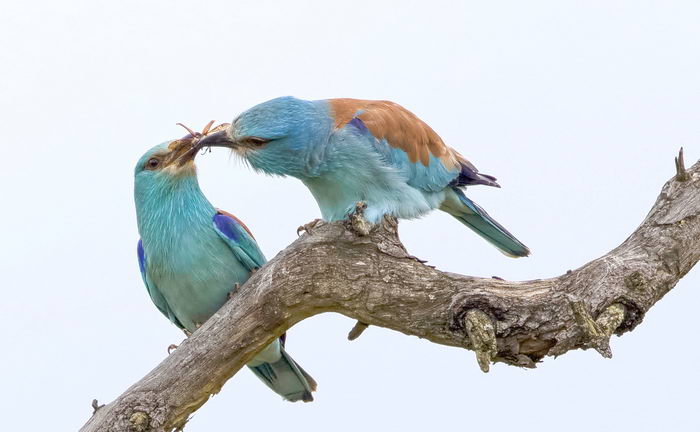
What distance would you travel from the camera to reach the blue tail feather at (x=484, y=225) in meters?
7.14

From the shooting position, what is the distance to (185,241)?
6.31 m

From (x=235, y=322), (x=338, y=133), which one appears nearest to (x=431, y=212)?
(x=338, y=133)

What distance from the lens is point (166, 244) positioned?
632 centimetres

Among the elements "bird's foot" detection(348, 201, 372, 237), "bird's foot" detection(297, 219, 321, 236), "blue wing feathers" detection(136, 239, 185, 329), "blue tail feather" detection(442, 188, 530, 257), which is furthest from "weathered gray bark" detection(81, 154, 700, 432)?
"blue tail feather" detection(442, 188, 530, 257)

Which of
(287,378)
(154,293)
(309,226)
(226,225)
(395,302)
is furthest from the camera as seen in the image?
(287,378)

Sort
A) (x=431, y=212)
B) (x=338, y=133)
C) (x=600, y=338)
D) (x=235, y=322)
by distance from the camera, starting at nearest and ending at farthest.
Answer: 1. (x=600, y=338)
2. (x=235, y=322)
3. (x=338, y=133)
4. (x=431, y=212)

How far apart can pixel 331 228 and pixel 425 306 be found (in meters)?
0.67

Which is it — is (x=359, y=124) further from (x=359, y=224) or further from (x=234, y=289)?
(x=234, y=289)

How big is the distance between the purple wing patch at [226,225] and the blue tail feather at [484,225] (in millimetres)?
1609

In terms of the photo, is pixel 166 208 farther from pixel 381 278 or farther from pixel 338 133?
pixel 381 278

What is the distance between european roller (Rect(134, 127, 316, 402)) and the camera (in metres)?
6.26

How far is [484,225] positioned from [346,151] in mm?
1555

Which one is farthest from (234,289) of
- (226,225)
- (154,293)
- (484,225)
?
(484,225)

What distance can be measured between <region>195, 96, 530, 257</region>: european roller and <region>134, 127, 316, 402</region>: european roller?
1.21ft
